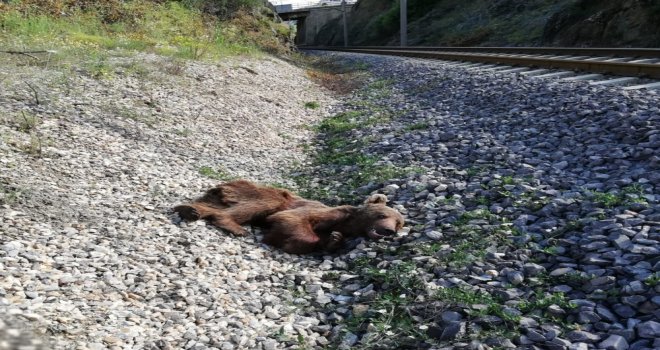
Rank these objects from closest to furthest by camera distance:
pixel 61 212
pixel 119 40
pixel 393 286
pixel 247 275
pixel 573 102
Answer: pixel 393 286, pixel 247 275, pixel 61 212, pixel 573 102, pixel 119 40

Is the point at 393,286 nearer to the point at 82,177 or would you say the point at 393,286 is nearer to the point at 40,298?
the point at 40,298

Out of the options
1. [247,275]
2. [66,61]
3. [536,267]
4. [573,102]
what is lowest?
[247,275]

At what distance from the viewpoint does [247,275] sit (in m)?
4.57

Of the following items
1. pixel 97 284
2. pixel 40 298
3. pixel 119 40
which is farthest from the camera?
pixel 119 40

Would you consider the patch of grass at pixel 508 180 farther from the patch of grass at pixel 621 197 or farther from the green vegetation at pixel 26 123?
the green vegetation at pixel 26 123

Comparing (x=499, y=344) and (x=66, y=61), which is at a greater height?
(x=66, y=61)

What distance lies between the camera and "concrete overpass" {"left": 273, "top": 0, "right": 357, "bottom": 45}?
7262 cm

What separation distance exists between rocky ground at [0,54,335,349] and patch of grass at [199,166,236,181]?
1.0 inches

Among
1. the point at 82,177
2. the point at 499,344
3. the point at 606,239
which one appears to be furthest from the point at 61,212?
the point at 606,239

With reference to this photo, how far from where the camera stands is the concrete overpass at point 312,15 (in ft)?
238

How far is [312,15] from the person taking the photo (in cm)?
7631

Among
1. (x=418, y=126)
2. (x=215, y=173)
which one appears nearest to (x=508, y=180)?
(x=418, y=126)

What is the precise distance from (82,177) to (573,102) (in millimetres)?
6625

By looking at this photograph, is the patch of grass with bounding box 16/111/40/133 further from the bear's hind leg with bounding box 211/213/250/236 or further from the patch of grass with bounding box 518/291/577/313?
the patch of grass with bounding box 518/291/577/313
